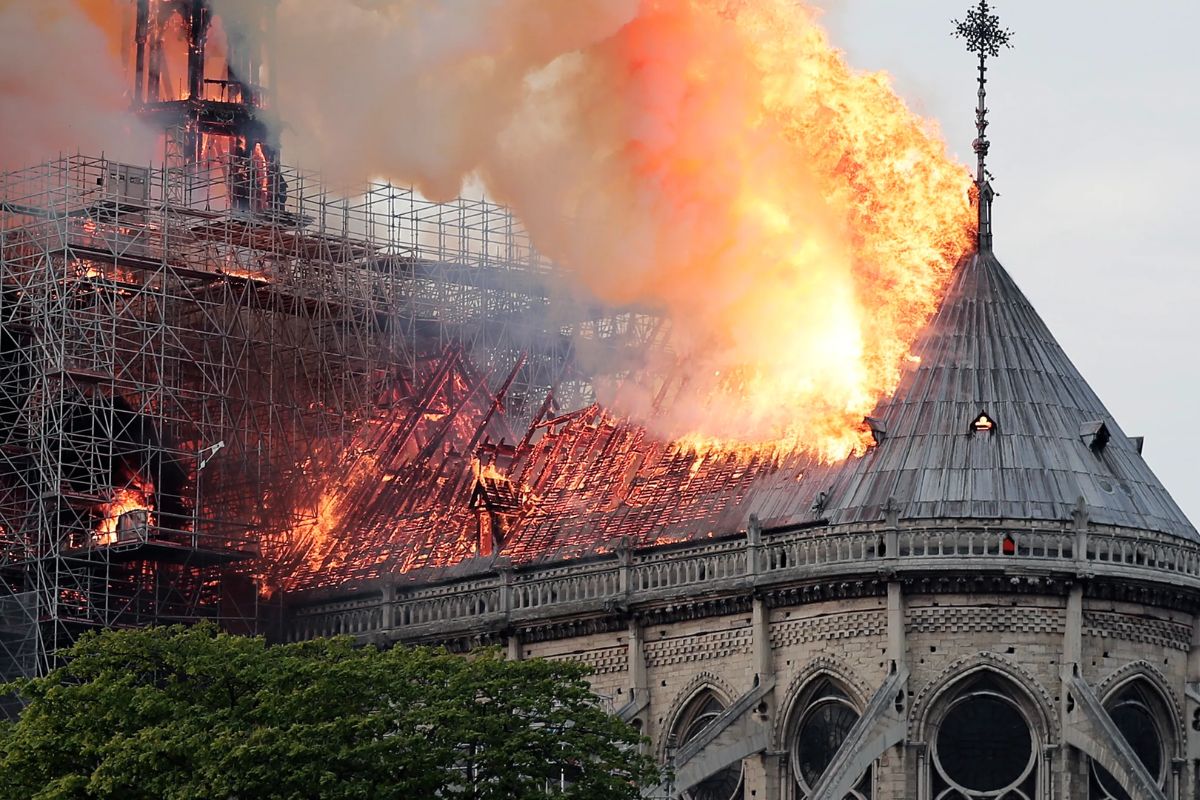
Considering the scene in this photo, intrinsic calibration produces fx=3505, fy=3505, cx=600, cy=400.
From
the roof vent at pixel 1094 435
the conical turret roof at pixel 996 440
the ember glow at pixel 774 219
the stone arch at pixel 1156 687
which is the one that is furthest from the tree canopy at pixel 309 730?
the roof vent at pixel 1094 435

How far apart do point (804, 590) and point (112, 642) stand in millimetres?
16758

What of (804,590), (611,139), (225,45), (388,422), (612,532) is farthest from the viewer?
(225,45)

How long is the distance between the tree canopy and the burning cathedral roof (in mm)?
9630

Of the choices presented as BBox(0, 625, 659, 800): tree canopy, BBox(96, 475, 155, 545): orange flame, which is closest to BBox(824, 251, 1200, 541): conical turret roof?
BBox(0, 625, 659, 800): tree canopy

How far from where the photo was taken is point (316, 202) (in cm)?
10881

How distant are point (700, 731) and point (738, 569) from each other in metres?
4.13

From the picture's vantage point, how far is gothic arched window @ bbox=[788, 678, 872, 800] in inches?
3339

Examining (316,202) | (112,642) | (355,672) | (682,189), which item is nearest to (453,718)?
(355,672)

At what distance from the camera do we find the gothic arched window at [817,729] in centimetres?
8481

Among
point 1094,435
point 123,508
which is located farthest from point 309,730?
point 123,508

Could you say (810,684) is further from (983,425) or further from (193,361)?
(193,361)

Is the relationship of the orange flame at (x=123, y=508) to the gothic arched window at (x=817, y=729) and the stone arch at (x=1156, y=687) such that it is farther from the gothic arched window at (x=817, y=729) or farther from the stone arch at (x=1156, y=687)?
the stone arch at (x=1156, y=687)

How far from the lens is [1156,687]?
8488cm

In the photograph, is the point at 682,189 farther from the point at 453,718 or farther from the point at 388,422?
the point at 453,718
